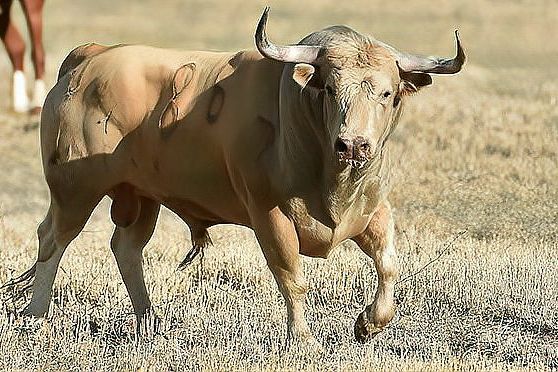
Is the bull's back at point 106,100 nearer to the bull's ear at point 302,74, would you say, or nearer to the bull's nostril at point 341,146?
the bull's ear at point 302,74

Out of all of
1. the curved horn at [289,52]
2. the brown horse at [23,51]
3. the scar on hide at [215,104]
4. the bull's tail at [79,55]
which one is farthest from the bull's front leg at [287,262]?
the brown horse at [23,51]

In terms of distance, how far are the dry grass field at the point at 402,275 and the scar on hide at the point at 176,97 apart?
1300 millimetres

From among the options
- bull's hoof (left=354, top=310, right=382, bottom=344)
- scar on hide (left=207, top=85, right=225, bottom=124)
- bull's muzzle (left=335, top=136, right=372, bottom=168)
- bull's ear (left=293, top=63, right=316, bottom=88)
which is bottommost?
bull's hoof (left=354, top=310, right=382, bottom=344)

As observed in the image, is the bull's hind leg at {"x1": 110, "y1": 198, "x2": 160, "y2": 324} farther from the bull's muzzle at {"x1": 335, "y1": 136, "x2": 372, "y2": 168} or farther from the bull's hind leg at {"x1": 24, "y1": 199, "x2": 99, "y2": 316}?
the bull's muzzle at {"x1": 335, "y1": 136, "x2": 372, "y2": 168}

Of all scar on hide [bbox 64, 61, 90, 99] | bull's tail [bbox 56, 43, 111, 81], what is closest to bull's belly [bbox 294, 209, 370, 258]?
scar on hide [bbox 64, 61, 90, 99]

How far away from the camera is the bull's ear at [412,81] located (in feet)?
25.2

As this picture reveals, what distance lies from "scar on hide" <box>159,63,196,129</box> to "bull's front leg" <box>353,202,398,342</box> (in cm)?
136

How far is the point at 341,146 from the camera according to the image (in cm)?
712

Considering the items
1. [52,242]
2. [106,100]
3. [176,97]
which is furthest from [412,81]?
[52,242]

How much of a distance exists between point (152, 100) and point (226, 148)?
87 centimetres

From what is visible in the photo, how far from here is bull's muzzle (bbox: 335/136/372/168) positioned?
23.3 feet

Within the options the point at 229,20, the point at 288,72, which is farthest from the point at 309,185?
the point at 229,20

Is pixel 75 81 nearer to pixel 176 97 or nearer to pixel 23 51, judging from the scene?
pixel 176 97

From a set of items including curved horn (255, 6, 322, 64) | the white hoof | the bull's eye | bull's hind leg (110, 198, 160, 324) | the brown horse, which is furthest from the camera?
the brown horse
